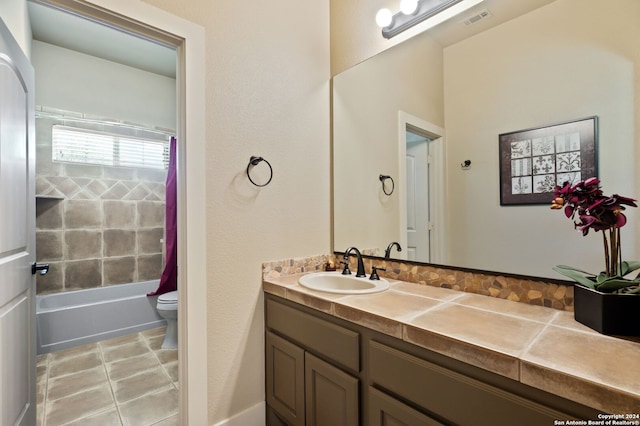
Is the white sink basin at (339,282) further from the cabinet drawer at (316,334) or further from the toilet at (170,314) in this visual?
the toilet at (170,314)

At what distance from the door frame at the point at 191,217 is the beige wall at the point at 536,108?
1224 millimetres

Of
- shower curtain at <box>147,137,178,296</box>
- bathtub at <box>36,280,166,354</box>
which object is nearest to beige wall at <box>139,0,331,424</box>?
shower curtain at <box>147,137,178,296</box>

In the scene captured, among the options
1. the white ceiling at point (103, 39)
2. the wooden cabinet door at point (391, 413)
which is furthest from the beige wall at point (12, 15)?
the wooden cabinet door at point (391, 413)

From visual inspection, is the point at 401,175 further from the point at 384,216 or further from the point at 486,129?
the point at 486,129

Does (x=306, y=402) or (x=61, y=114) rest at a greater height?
(x=61, y=114)

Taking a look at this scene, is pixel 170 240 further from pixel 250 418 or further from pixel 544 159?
pixel 544 159

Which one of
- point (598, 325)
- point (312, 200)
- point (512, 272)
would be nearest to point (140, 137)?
point (312, 200)

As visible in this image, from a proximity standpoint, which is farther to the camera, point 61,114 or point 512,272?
point 61,114

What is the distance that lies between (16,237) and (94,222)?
2.11m

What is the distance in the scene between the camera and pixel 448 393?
872 mm

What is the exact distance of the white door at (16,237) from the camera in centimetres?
114

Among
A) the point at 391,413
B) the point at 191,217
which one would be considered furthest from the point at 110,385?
the point at 391,413

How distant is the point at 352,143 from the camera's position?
6.35ft

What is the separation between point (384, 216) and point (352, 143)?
534mm
